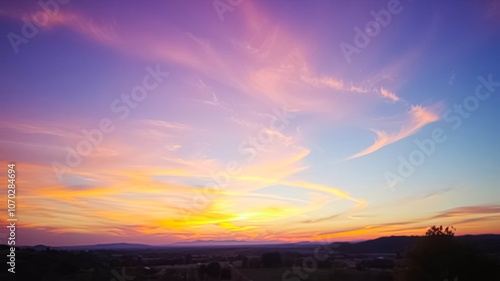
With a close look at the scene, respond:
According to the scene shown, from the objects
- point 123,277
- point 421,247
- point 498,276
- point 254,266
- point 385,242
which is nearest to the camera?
point 498,276

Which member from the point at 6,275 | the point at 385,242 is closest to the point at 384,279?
the point at 6,275

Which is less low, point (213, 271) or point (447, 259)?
point (447, 259)

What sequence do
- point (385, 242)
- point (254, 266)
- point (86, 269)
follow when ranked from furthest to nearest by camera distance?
point (385, 242) → point (254, 266) → point (86, 269)

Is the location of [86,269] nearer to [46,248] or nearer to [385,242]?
[46,248]

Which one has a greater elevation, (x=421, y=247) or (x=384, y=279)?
(x=421, y=247)

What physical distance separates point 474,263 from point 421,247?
3396 millimetres

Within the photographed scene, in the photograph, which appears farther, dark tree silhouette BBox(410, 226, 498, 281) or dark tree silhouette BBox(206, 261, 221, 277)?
dark tree silhouette BBox(206, 261, 221, 277)

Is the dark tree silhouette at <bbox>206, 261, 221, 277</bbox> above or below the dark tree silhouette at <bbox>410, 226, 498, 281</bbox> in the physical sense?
below

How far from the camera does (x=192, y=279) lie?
54562 millimetres

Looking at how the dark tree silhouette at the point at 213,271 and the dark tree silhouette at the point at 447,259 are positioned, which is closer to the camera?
the dark tree silhouette at the point at 447,259

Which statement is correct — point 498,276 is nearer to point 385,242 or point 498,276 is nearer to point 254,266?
point 254,266

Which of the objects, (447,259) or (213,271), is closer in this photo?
(447,259)

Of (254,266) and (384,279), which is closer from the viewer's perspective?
(384,279)

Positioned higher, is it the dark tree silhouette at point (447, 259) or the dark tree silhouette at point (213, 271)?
the dark tree silhouette at point (447, 259)
